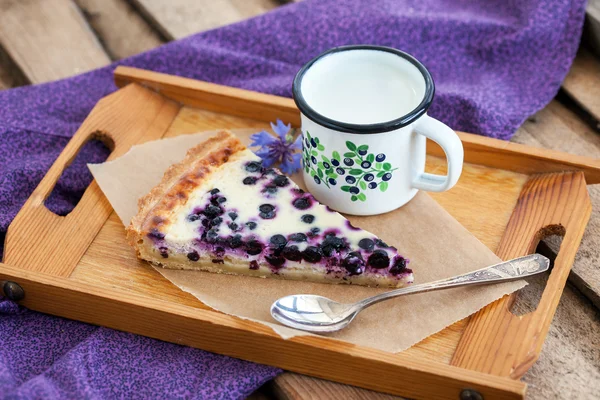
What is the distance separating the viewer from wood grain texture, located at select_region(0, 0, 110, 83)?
8.54 feet

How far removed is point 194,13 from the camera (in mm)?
2760

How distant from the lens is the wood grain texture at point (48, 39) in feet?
8.54

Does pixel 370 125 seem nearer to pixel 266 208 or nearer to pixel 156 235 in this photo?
pixel 266 208

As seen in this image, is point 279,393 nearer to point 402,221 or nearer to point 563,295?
point 402,221

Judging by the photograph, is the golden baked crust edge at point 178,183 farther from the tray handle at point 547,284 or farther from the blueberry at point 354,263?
the tray handle at point 547,284

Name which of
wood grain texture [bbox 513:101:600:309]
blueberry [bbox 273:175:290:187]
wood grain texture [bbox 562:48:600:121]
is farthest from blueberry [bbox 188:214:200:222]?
wood grain texture [bbox 562:48:600:121]

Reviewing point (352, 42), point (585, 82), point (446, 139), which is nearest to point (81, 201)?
point (446, 139)

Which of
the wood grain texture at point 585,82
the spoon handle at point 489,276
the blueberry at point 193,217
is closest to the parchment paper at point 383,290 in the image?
the spoon handle at point 489,276

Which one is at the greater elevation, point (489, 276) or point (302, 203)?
point (302, 203)

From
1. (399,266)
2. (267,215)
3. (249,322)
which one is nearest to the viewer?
A: (249,322)

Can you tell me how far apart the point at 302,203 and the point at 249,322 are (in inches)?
14.2

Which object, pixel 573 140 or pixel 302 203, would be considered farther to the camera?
pixel 573 140

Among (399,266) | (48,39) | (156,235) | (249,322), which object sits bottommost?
(399,266)

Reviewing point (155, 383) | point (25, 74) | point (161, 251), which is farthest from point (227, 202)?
point (25, 74)
